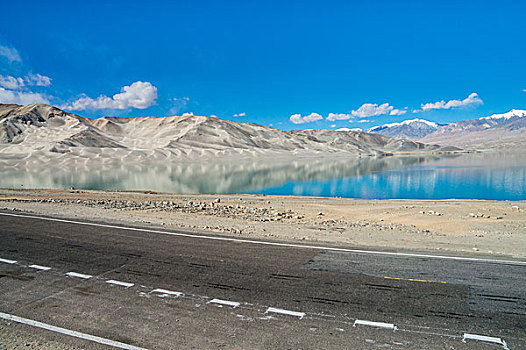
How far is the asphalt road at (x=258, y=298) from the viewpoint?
572 centimetres

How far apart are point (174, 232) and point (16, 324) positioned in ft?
23.4

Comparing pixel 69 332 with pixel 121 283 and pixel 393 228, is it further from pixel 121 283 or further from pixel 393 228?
pixel 393 228

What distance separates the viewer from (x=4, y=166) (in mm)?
96375

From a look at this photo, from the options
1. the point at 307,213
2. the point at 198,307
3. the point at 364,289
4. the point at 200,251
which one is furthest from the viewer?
the point at 307,213

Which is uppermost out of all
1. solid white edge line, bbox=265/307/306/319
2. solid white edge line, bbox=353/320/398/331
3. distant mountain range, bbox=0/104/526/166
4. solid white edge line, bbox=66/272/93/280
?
distant mountain range, bbox=0/104/526/166

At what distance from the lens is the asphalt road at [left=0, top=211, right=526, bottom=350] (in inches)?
225

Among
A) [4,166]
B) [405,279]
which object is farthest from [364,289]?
[4,166]

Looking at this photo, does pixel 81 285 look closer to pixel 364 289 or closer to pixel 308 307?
pixel 308 307

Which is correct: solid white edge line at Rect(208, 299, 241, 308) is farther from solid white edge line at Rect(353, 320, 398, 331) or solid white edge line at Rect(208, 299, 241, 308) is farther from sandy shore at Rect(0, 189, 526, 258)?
sandy shore at Rect(0, 189, 526, 258)

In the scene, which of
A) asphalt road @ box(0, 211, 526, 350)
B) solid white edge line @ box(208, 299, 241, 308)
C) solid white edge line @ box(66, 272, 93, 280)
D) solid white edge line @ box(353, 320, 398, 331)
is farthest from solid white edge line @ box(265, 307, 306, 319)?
solid white edge line @ box(66, 272, 93, 280)

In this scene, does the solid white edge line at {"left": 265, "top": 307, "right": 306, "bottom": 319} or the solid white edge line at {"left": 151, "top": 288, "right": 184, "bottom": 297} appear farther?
the solid white edge line at {"left": 151, "top": 288, "right": 184, "bottom": 297}

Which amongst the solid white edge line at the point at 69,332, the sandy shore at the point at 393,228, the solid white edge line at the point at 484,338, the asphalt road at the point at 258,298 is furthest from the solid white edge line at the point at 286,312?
the sandy shore at the point at 393,228

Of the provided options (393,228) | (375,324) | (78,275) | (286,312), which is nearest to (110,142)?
(393,228)

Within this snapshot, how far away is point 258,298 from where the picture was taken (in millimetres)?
7133
